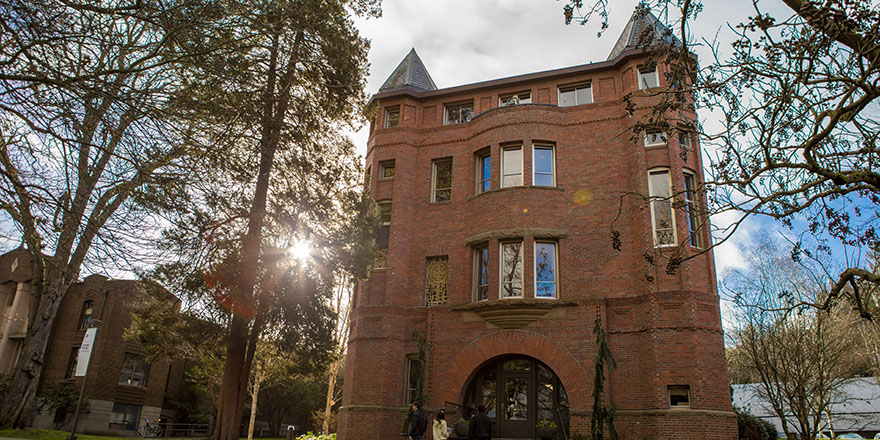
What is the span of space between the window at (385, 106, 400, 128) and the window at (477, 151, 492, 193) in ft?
12.7

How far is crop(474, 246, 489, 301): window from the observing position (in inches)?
736

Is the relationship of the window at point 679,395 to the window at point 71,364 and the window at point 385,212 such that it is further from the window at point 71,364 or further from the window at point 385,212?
the window at point 71,364

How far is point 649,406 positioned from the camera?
15.6 metres

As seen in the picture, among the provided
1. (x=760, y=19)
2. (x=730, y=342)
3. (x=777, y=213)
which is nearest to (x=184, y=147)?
(x=760, y=19)

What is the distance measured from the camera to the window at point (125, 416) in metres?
31.0

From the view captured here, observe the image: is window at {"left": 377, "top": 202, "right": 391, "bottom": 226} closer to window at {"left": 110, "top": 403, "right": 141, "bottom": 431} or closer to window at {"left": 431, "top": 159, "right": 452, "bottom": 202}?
window at {"left": 431, "top": 159, "right": 452, "bottom": 202}

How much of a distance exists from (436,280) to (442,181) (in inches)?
146

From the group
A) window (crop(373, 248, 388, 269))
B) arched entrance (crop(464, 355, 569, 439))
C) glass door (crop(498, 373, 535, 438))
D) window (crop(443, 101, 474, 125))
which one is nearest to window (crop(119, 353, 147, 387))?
window (crop(373, 248, 388, 269))

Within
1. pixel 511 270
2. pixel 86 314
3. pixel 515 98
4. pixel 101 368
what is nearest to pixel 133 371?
pixel 101 368

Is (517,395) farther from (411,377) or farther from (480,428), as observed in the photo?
(480,428)

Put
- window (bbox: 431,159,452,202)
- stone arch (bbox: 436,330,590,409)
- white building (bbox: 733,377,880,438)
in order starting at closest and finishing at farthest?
stone arch (bbox: 436,330,590,409) < window (bbox: 431,159,452,202) < white building (bbox: 733,377,880,438)

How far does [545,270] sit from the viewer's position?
18094mm

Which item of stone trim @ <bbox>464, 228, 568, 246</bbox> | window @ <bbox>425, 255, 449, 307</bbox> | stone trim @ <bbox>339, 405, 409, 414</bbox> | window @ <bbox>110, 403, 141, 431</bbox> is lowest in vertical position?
window @ <bbox>110, 403, 141, 431</bbox>

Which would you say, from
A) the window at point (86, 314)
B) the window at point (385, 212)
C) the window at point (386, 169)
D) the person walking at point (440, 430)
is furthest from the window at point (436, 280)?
the window at point (86, 314)
